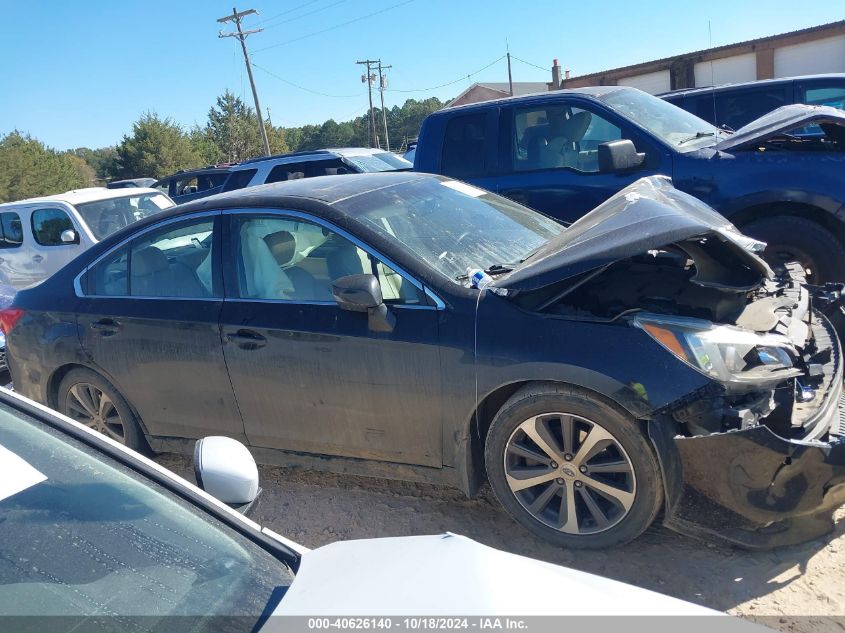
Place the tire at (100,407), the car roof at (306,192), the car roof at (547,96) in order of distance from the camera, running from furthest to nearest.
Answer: the car roof at (547,96) → the tire at (100,407) → the car roof at (306,192)

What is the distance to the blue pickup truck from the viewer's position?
502 centimetres

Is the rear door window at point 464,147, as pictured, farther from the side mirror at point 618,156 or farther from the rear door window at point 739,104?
the rear door window at point 739,104

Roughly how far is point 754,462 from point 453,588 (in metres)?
1.74

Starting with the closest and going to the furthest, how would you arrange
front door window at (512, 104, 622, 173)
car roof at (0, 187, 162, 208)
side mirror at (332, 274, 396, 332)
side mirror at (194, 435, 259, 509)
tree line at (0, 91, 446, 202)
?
side mirror at (194, 435, 259, 509), side mirror at (332, 274, 396, 332), front door window at (512, 104, 622, 173), car roof at (0, 187, 162, 208), tree line at (0, 91, 446, 202)

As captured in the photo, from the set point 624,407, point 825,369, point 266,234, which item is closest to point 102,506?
point 624,407

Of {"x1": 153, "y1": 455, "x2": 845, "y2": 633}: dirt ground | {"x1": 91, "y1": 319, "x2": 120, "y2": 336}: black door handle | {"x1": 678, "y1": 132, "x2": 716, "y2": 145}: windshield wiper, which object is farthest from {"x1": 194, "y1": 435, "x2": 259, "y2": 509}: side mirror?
{"x1": 678, "y1": 132, "x2": 716, "y2": 145}: windshield wiper

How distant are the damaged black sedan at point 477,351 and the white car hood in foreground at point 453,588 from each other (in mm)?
1416

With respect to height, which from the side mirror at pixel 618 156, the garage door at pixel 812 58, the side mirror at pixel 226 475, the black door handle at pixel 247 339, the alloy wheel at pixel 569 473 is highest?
the garage door at pixel 812 58

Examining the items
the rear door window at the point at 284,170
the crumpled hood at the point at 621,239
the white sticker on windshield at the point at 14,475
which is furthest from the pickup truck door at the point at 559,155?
the rear door window at the point at 284,170

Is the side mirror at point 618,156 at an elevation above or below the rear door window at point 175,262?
above

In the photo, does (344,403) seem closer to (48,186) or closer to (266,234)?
(266,234)

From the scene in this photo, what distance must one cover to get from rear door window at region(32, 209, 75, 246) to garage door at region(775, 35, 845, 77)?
926 inches

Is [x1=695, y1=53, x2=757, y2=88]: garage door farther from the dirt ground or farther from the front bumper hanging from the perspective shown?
the front bumper hanging

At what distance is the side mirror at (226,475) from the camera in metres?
Answer: 1.94
